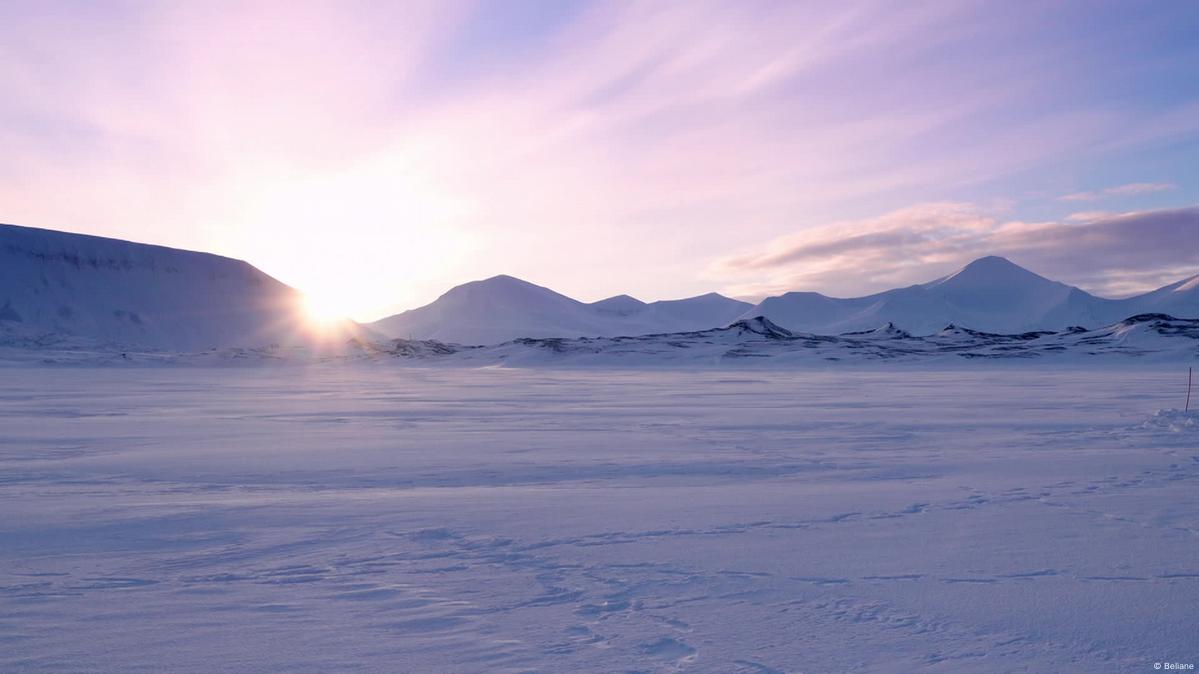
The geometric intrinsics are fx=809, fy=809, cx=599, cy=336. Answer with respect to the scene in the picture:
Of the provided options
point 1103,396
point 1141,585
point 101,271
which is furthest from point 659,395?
point 101,271

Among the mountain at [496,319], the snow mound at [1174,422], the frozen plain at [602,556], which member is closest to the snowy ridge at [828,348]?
the snow mound at [1174,422]

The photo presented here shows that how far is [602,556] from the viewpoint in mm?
3967

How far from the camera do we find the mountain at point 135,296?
9762 cm

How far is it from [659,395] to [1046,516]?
13857 millimetres

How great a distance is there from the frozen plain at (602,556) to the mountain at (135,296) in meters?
102

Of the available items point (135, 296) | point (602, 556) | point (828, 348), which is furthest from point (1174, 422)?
point (135, 296)

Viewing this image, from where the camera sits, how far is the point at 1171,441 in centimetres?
806

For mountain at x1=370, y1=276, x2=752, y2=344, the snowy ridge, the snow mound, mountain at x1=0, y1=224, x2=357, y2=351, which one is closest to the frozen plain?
the snow mound

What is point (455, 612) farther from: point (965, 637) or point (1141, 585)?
point (1141, 585)

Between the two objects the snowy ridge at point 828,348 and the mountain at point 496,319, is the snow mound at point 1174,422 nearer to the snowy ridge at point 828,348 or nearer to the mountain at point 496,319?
the snowy ridge at point 828,348

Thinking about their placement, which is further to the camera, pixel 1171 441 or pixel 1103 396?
pixel 1103 396

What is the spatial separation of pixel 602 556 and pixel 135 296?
118500 millimetres

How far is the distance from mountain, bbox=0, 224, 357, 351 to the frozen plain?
101661mm

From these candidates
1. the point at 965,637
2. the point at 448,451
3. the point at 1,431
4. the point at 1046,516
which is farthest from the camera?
the point at 1,431
